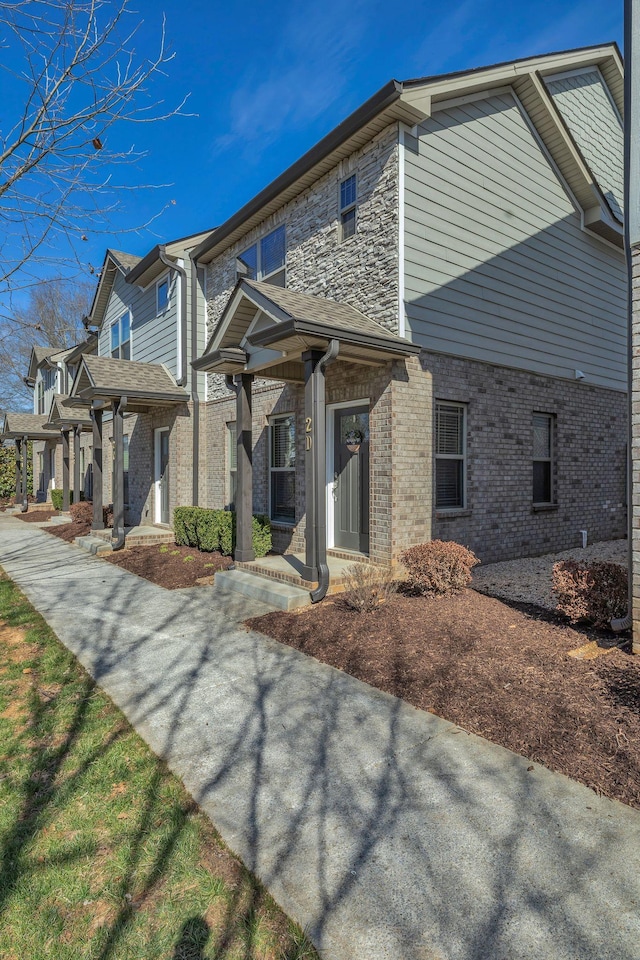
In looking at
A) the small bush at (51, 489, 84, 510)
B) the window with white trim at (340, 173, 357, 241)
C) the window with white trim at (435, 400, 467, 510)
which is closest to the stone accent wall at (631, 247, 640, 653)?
the window with white trim at (435, 400, 467, 510)

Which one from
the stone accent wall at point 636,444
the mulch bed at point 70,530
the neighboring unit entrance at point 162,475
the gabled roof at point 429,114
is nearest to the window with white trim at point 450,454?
the stone accent wall at point 636,444

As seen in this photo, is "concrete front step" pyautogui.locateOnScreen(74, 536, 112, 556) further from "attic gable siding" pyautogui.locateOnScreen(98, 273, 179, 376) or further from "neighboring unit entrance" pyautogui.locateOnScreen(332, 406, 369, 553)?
"neighboring unit entrance" pyautogui.locateOnScreen(332, 406, 369, 553)

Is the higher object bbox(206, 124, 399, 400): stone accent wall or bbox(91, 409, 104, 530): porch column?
bbox(206, 124, 399, 400): stone accent wall

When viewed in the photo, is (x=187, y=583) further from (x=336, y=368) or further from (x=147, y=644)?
(x=336, y=368)

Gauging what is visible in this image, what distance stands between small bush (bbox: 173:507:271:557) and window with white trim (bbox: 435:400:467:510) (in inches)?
119

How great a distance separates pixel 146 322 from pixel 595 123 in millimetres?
11488

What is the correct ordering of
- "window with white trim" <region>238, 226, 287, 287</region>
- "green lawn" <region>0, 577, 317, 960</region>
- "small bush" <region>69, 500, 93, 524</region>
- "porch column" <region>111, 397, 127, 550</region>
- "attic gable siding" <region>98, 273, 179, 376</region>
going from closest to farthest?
1. "green lawn" <region>0, 577, 317, 960</region>
2. "window with white trim" <region>238, 226, 287, 287</region>
3. "porch column" <region>111, 397, 127, 550</region>
4. "attic gable siding" <region>98, 273, 179, 376</region>
5. "small bush" <region>69, 500, 93, 524</region>

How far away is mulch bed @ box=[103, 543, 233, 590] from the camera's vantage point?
853cm

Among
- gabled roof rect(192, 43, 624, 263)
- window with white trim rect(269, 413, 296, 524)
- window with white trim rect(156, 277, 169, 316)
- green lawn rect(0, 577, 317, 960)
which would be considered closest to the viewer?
green lawn rect(0, 577, 317, 960)

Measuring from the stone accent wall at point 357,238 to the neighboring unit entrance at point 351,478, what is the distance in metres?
1.56

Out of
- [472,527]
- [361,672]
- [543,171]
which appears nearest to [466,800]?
[361,672]

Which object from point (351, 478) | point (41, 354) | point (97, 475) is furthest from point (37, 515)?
point (351, 478)

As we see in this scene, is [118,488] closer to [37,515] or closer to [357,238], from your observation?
[357,238]

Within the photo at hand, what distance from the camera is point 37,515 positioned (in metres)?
19.8
